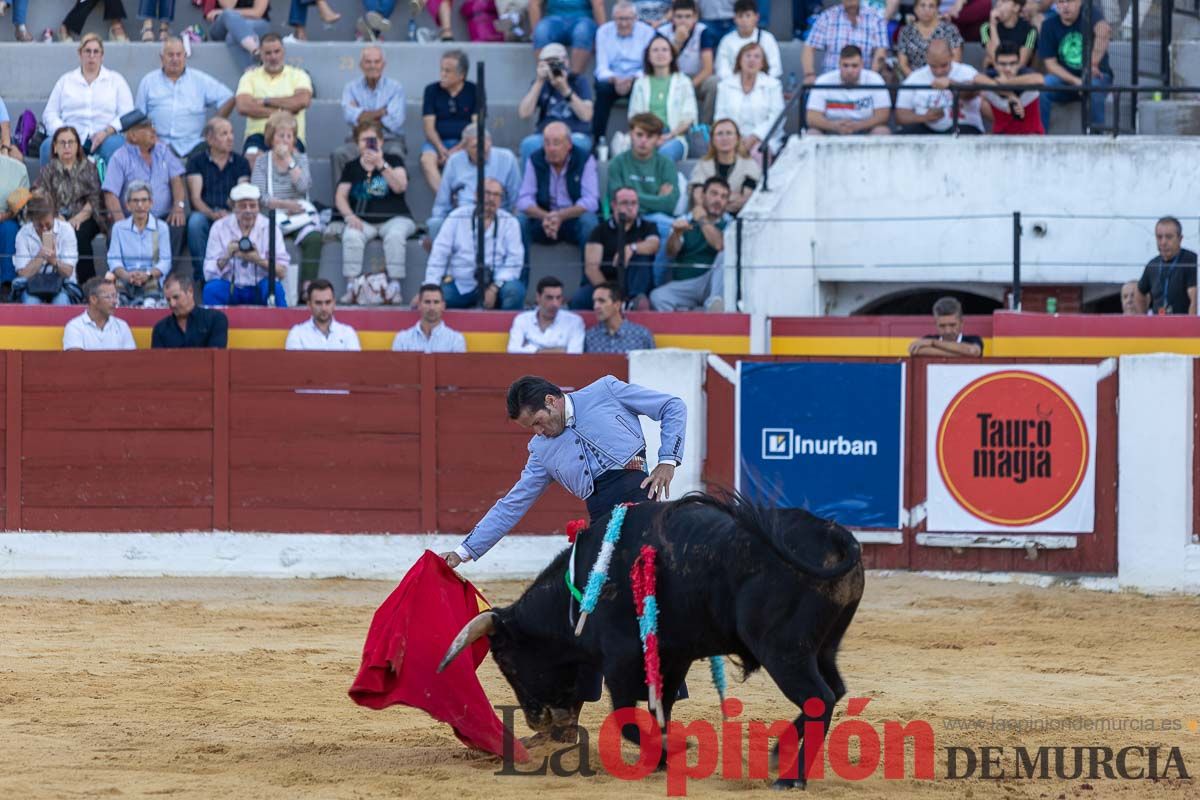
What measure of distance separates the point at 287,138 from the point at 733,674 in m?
6.37

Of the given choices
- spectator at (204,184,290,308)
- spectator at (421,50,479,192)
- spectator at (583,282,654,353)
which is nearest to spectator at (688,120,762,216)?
spectator at (583,282,654,353)

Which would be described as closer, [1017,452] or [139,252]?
[1017,452]

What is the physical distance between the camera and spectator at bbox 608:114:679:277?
1242cm

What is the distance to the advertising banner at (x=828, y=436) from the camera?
35.2 ft

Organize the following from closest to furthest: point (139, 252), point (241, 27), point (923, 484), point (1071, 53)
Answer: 1. point (923, 484)
2. point (139, 252)
3. point (1071, 53)
4. point (241, 27)

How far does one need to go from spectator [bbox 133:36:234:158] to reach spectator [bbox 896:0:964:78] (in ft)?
16.4

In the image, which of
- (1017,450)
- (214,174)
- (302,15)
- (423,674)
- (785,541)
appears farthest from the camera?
(302,15)

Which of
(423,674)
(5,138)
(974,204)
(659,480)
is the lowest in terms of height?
(423,674)

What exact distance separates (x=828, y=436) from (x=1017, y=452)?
1.09 metres

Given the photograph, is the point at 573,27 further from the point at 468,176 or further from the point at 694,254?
the point at 694,254

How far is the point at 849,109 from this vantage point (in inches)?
520

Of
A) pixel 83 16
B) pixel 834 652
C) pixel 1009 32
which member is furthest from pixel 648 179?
pixel 834 652

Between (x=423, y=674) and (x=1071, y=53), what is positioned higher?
(x=1071, y=53)

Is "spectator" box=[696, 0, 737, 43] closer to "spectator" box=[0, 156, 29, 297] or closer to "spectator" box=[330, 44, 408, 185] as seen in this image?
"spectator" box=[330, 44, 408, 185]
